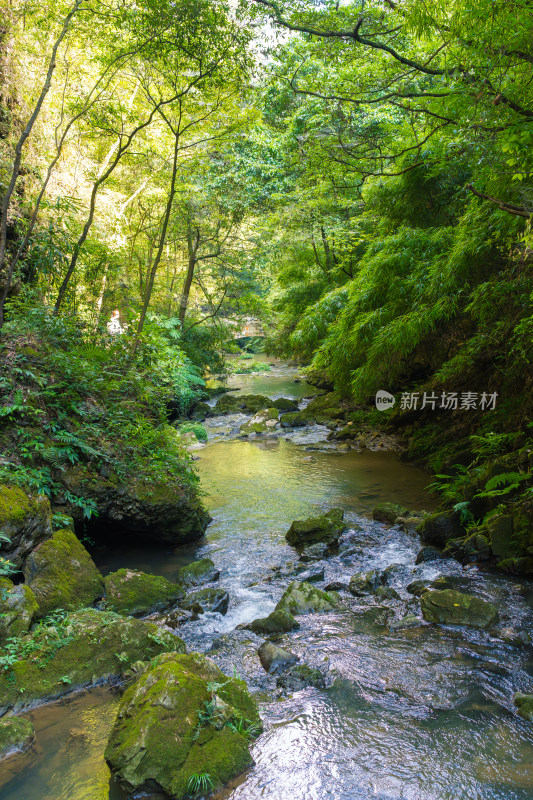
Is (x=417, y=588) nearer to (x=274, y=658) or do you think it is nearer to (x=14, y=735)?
(x=274, y=658)

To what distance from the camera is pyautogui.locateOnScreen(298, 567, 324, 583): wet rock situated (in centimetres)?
555

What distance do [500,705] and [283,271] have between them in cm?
1838

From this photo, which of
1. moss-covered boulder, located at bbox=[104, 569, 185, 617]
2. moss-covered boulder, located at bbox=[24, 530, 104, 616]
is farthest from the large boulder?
moss-covered boulder, located at bbox=[104, 569, 185, 617]

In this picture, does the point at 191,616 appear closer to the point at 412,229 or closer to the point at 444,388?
the point at 444,388

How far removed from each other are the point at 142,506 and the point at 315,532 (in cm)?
235

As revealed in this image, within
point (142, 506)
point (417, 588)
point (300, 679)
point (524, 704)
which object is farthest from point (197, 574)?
point (524, 704)

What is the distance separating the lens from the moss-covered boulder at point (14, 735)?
2881 mm

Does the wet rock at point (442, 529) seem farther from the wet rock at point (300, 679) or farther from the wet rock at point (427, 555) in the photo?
the wet rock at point (300, 679)

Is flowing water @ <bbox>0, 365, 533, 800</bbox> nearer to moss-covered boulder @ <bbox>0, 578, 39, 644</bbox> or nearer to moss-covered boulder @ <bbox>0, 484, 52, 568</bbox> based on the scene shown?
moss-covered boulder @ <bbox>0, 578, 39, 644</bbox>

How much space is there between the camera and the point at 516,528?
5.32 m

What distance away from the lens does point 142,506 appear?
602 centimetres

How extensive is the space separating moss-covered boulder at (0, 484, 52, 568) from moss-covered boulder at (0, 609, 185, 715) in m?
0.81

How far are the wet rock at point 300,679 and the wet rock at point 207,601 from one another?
1.27 m

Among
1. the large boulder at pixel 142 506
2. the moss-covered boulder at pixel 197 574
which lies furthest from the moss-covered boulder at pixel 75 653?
the large boulder at pixel 142 506
